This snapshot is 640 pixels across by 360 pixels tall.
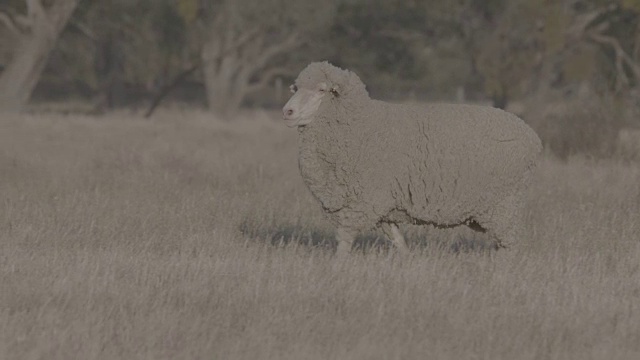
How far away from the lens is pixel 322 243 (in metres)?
9.82

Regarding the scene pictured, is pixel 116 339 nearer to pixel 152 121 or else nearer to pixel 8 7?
pixel 152 121

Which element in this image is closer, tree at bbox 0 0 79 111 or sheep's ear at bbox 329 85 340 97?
sheep's ear at bbox 329 85 340 97

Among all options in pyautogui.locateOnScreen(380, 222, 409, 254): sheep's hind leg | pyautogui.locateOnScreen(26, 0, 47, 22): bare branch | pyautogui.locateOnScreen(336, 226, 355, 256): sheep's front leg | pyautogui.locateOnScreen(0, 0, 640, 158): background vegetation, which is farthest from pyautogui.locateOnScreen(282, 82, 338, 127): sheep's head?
pyautogui.locateOnScreen(26, 0, 47, 22): bare branch

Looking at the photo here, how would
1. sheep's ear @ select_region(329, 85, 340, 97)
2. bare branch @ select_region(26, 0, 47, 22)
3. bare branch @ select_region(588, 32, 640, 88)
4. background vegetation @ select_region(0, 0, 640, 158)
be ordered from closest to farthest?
sheep's ear @ select_region(329, 85, 340, 97) < bare branch @ select_region(26, 0, 47, 22) < bare branch @ select_region(588, 32, 640, 88) < background vegetation @ select_region(0, 0, 640, 158)

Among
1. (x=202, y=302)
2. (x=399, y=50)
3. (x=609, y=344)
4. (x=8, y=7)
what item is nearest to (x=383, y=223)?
(x=202, y=302)

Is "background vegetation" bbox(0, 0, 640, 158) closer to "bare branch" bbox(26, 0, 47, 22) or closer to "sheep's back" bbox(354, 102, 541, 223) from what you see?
"bare branch" bbox(26, 0, 47, 22)

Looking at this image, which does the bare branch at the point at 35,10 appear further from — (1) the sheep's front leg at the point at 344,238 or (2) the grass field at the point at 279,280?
(1) the sheep's front leg at the point at 344,238

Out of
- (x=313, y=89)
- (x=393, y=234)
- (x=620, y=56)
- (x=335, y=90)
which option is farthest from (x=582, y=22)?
(x=313, y=89)

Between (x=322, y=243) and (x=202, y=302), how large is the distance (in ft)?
9.13

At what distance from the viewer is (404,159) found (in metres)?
8.85

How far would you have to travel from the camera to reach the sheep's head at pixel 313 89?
28.1 feet

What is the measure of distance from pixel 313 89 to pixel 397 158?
755mm

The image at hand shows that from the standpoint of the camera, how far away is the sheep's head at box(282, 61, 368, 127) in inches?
337

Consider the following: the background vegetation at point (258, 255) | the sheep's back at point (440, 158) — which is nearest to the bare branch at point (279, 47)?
the background vegetation at point (258, 255)
